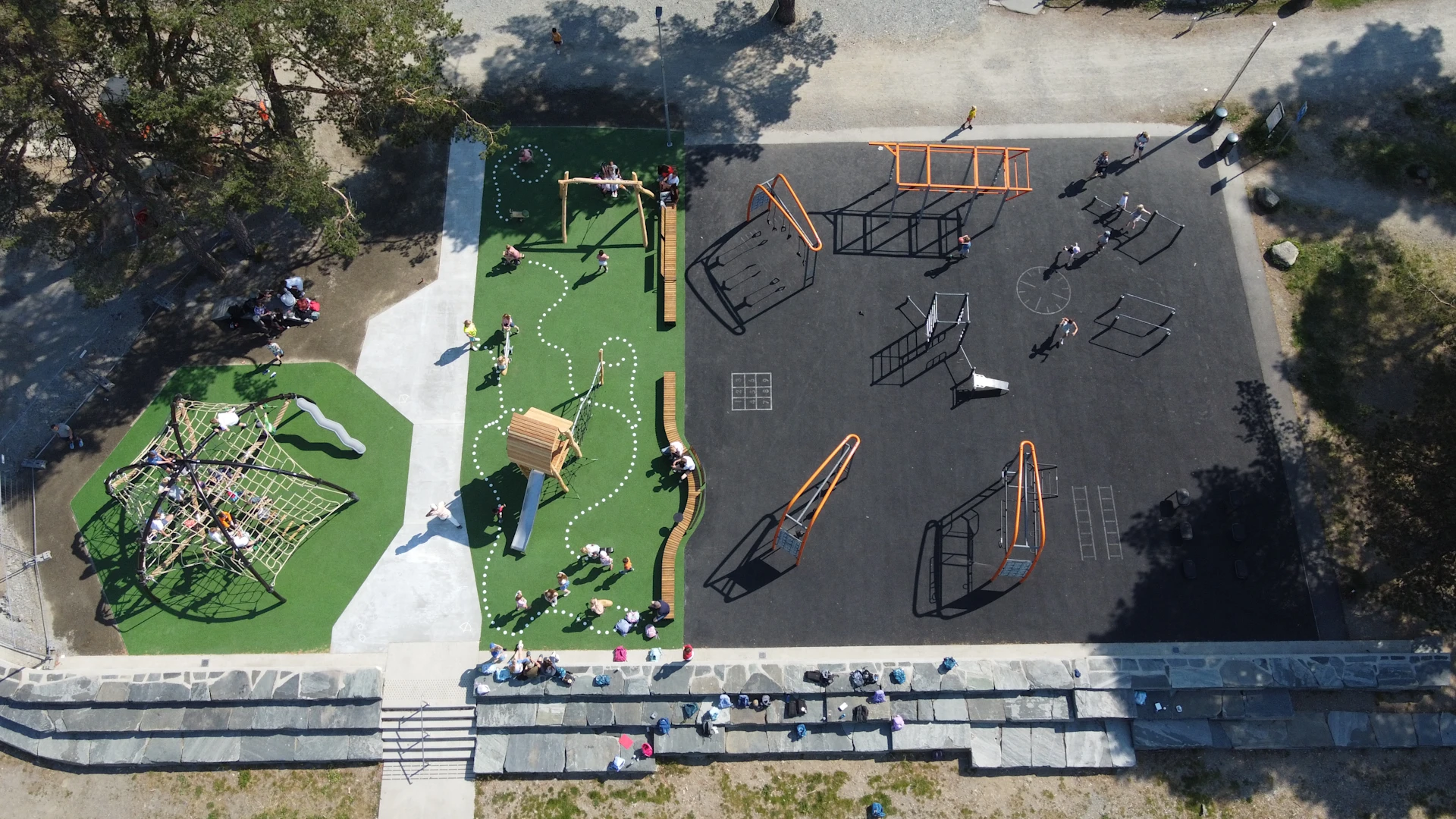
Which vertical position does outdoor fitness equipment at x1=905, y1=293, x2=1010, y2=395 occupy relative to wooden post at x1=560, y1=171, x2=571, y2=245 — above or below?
below

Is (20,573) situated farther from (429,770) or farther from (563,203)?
(563,203)

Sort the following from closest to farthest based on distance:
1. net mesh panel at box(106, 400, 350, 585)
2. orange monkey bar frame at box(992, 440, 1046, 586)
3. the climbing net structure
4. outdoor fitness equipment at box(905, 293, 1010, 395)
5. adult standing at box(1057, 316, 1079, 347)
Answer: the climbing net structure
orange monkey bar frame at box(992, 440, 1046, 586)
net mesh panel at box(106, 400, 350, 585)
outdoor fitness equipment at box(905, 293, 1010, 395)
adult standing at box(1057, 316, 1079, 347)

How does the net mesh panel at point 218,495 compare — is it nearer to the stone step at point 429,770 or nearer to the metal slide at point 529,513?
the metal slide at point 529,513

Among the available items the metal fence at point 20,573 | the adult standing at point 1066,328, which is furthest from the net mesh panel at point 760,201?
the metal fence at point 20,573

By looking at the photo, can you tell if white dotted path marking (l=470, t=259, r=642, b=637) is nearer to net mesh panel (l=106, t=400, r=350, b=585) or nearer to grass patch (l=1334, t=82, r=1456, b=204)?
net mesh panel (l=106, t=400, r=350, b=585)

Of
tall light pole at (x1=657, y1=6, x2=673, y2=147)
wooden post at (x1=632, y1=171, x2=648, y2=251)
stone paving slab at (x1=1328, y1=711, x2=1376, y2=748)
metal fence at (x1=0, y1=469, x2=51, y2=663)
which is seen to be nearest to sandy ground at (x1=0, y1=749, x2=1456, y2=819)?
stone paving slab at (x1=1328, y1=711, x2=1376, y2=748)

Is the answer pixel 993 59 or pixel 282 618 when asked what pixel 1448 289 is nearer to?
pixel 993 59
